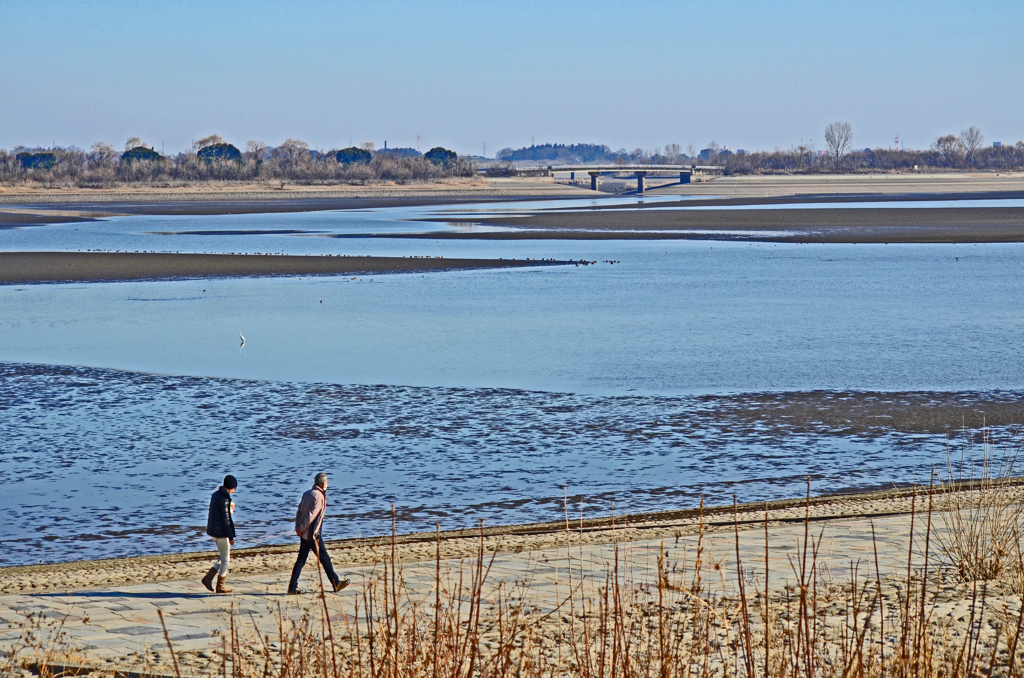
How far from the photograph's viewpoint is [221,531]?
32.0ft

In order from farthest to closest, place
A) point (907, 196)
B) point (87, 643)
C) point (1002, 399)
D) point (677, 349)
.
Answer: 1. point (907, 196)
2. point (677, 349)
3. point (1002, 399)
4. point (87, 643)

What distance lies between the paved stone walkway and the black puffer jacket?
1.68ft

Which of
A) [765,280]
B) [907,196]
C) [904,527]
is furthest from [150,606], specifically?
[907,196]

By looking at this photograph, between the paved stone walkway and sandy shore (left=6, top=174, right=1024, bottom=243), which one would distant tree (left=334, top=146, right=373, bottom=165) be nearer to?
sandy shore (left=6, top=174, right=1024, bottom=243)

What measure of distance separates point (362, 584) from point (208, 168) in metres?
166

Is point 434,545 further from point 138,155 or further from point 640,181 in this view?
point 138,155

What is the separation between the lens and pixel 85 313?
31.6 metres

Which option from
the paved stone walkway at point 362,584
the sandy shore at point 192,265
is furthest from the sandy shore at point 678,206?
the paved stone walkway at point 362,584

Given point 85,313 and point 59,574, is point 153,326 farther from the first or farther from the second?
point 59,574

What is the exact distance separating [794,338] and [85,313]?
19.7 m

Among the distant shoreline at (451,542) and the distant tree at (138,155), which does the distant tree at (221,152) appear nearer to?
the distant tree at (138,155)

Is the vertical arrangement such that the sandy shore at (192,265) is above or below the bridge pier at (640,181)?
below

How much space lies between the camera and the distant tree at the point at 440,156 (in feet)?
617

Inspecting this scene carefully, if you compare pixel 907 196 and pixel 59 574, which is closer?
pixel 59 574
